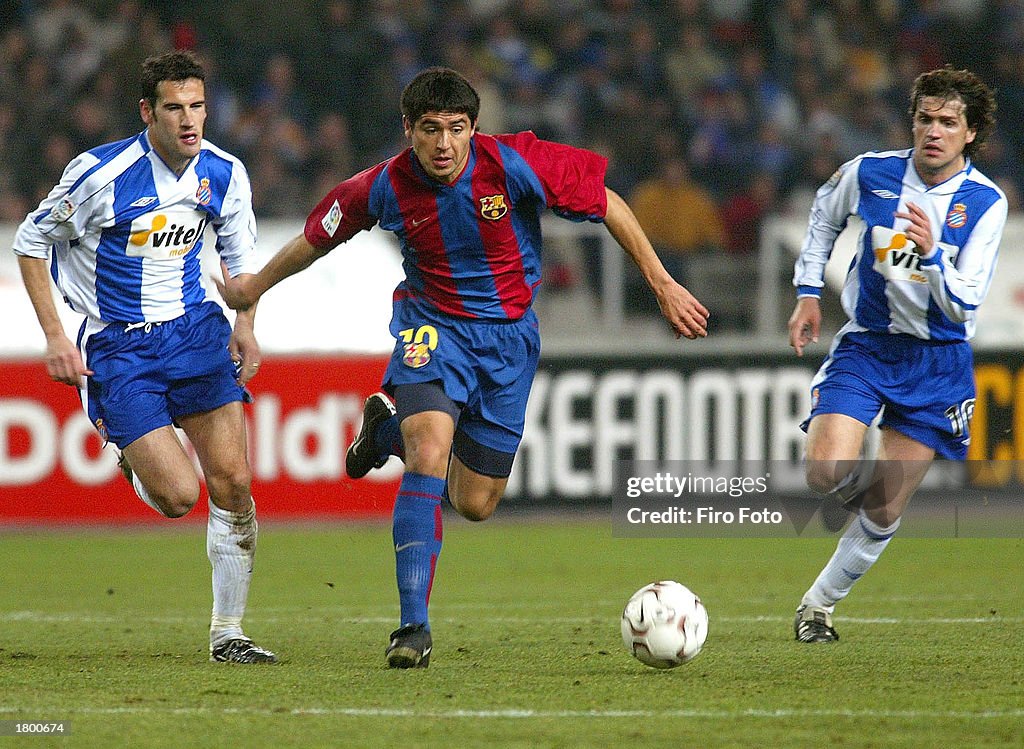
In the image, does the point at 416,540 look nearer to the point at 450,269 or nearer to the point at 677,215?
the point at 450,269

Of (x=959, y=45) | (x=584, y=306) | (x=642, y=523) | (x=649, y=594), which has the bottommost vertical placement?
(x=642, y=523)

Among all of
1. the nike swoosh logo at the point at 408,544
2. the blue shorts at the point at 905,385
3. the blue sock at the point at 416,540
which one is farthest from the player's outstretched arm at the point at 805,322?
the nike swoosh logo at the point at 408,544

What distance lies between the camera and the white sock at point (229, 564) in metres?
6.15

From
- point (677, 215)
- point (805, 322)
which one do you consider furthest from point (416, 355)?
point (677, 215)

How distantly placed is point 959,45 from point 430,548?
12136 mm

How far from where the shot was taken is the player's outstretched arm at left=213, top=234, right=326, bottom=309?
602 cm

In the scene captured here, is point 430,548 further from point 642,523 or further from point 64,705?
point 642,523

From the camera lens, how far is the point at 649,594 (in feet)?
18.9

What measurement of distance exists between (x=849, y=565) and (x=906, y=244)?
1335 millimetres

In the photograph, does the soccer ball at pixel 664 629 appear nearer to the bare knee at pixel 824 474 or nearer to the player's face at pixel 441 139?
the bare knee at pixel 824 474

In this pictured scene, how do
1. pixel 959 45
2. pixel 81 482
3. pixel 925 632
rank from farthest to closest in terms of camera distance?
1. pixel 959 45
2. pixel 81 482
3. pixel 925 632

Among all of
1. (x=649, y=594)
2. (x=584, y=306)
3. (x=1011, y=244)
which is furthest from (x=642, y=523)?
(x=649, y=594)

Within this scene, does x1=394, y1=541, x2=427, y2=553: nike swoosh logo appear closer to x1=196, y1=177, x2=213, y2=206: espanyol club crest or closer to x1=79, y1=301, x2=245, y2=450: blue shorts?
x1=79, y1=301, x2=245, y2=450: blue shorts

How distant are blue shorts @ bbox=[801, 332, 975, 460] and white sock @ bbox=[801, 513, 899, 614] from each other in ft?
1.39
